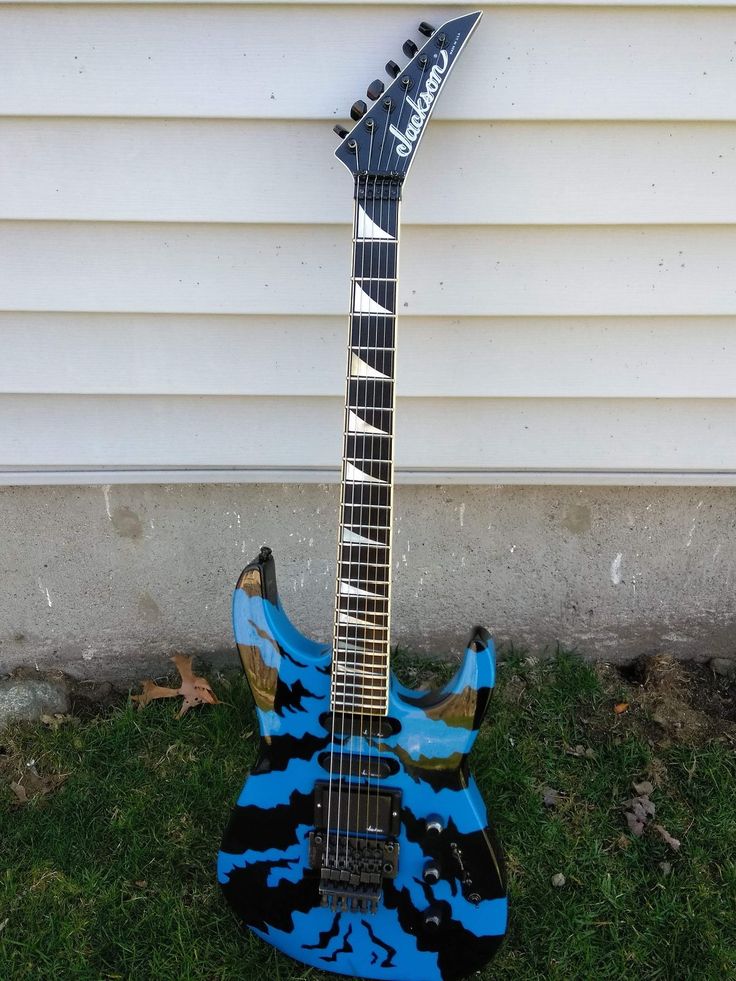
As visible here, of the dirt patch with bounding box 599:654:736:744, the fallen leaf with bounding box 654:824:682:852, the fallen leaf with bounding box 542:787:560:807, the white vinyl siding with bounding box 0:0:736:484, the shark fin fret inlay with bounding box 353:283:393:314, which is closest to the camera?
A: the shark fin fret inlay with bounding box 353:283:393:314

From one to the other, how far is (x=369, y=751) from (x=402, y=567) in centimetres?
83

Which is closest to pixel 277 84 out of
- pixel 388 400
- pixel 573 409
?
pixel 388 400

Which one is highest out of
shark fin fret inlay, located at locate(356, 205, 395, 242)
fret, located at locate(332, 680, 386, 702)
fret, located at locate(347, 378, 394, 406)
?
shark fin fret inlay, located at locate(356, 205, 395, 242)

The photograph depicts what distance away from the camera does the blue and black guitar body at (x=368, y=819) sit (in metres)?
1.61

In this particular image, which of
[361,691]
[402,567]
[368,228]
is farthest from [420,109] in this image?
[402,567]

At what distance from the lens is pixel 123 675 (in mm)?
2561

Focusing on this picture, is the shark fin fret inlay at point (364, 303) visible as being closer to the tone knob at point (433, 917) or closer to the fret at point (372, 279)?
the fret at point (372, 279)

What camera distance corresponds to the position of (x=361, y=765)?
1.64 m

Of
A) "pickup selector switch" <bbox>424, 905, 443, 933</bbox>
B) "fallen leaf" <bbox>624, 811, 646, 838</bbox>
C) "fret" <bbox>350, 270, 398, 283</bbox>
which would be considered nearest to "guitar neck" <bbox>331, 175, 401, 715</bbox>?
"fret" <bbox>350, 270, 398, 283</bbox>

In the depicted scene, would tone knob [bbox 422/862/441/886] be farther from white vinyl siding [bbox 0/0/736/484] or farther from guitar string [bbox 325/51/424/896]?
white vinyl siding [bbox 0/0/736/484]

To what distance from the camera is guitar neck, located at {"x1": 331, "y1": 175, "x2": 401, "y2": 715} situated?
5.08 feet

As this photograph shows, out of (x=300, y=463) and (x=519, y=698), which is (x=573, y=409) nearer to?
(x=300, y=463)

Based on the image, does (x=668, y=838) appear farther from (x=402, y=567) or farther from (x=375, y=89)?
(x=375, y=89)

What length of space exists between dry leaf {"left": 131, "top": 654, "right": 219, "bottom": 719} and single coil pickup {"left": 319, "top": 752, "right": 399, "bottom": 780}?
826 millimetres
